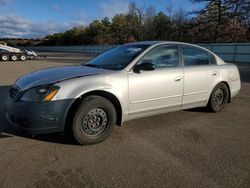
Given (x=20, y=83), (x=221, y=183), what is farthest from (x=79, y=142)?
(x=221, y=183)

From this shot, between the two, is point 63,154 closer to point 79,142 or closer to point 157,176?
point 79,142

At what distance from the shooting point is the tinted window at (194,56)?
5.16 m

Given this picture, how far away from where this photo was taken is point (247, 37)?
37125 mm

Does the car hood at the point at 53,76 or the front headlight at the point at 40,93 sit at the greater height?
the car hood at the point at 53,76

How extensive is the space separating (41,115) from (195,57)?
321 cm

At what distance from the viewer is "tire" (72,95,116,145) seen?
12.5ft

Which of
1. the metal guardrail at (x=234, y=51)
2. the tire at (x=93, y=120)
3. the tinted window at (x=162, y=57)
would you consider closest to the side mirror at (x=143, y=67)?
the tinted window at (x=162, y=57)

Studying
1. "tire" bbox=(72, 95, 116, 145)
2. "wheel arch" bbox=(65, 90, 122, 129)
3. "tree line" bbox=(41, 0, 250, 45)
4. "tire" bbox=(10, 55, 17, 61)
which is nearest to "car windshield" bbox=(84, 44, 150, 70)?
"wheel arch" bbox=(65, 90, 122, 129)

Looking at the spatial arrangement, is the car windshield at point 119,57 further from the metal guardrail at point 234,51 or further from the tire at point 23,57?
the tire at point 23,57

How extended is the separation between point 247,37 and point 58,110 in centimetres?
3859

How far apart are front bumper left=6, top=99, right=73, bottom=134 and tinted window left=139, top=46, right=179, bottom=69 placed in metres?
1.57

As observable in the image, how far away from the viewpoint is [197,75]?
5.17 m

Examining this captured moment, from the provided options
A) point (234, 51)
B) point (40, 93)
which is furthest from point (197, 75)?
point (234, 51)

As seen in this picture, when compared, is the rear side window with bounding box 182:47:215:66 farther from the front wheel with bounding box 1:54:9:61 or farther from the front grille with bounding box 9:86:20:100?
the front wheel with bounding box 1:54:9:61
